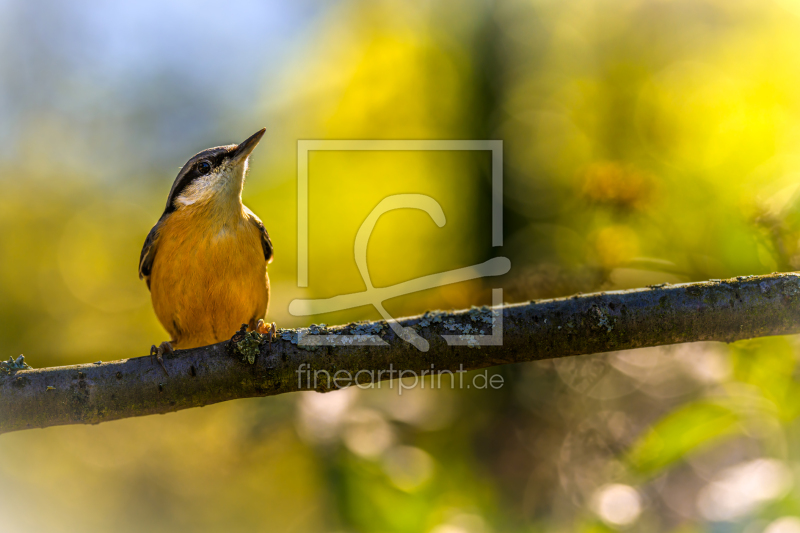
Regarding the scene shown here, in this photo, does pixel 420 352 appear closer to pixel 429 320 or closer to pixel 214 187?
pixel 429 320

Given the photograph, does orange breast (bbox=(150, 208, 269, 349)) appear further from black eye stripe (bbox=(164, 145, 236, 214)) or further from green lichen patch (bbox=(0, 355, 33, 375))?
green lichen patch (bbox=(0, 355, 33, 375))

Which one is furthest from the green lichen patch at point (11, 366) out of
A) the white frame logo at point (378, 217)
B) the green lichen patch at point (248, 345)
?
the white frame logo at point (378, 217)

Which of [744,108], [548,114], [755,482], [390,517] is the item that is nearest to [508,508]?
[390,517]

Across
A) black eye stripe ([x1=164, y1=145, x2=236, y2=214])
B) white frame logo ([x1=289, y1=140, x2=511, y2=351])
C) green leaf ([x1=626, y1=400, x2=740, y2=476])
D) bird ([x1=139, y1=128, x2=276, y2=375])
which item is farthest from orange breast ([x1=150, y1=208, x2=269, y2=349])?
green leaf ([x1=626, y1=400, x2=740, y2=476])

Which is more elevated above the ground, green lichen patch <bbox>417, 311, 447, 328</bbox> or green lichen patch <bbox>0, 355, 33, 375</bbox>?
green lichen patch <bbox>417, 311, 447, 328</bbox>

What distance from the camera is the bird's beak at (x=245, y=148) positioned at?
8.80 ft

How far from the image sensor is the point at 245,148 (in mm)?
2721

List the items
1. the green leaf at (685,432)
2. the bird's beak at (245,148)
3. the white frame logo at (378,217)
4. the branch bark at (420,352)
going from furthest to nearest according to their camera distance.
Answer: the white frame logo at (378,217), the bird's beak at (245,148), the branch bark at (420,352), the green leaf at (685,432)

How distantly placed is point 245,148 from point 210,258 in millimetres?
688

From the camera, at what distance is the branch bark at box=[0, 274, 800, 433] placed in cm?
155

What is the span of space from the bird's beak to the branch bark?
141 centimetres

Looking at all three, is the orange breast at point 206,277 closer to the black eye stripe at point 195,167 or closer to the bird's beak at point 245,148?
the black eye stripe at point 195,167

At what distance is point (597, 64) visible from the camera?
357 cm

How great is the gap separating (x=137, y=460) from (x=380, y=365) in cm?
317
